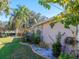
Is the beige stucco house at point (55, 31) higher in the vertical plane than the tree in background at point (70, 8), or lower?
lower

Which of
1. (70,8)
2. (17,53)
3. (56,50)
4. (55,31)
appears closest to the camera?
(70,8)

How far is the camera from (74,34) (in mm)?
14836

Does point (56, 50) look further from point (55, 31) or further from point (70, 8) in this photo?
point (70, 8)

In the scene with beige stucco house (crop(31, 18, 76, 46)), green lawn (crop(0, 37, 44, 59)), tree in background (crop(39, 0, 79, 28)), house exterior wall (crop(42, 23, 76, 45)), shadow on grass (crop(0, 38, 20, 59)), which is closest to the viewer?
tree in background (crop(39, 0, 79, 28))

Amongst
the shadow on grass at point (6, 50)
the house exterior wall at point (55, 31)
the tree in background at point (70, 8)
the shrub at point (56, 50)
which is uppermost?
the tree in background at point (70, 8)

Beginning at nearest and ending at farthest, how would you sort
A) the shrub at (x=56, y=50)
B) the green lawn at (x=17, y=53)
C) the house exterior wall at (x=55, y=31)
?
1. the shrub at (x=56, y=50)
2. the green lawn at (x=17, y=53)
3. the house exterior wall at (x=55, y=31)

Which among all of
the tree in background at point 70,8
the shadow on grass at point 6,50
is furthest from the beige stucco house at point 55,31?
the tree in background at point 70,8

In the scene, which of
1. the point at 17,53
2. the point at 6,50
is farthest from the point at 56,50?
the point at 6,50

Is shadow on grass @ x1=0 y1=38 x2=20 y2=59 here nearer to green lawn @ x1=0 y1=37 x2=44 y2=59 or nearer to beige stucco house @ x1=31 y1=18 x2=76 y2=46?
green lawn @ x1=0 y1=37 x2=44 y2=59

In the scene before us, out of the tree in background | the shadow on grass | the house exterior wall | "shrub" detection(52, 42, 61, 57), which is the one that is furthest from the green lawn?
the tree in background

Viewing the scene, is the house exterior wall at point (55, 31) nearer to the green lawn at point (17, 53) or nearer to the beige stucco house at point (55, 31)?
the beige stucco house at point (55, 31)

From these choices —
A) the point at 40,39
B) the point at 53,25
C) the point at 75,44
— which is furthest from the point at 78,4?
the point at 40,39

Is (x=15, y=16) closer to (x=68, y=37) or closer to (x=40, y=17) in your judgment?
(x=40, y=17)

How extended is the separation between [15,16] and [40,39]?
33.4 metres
